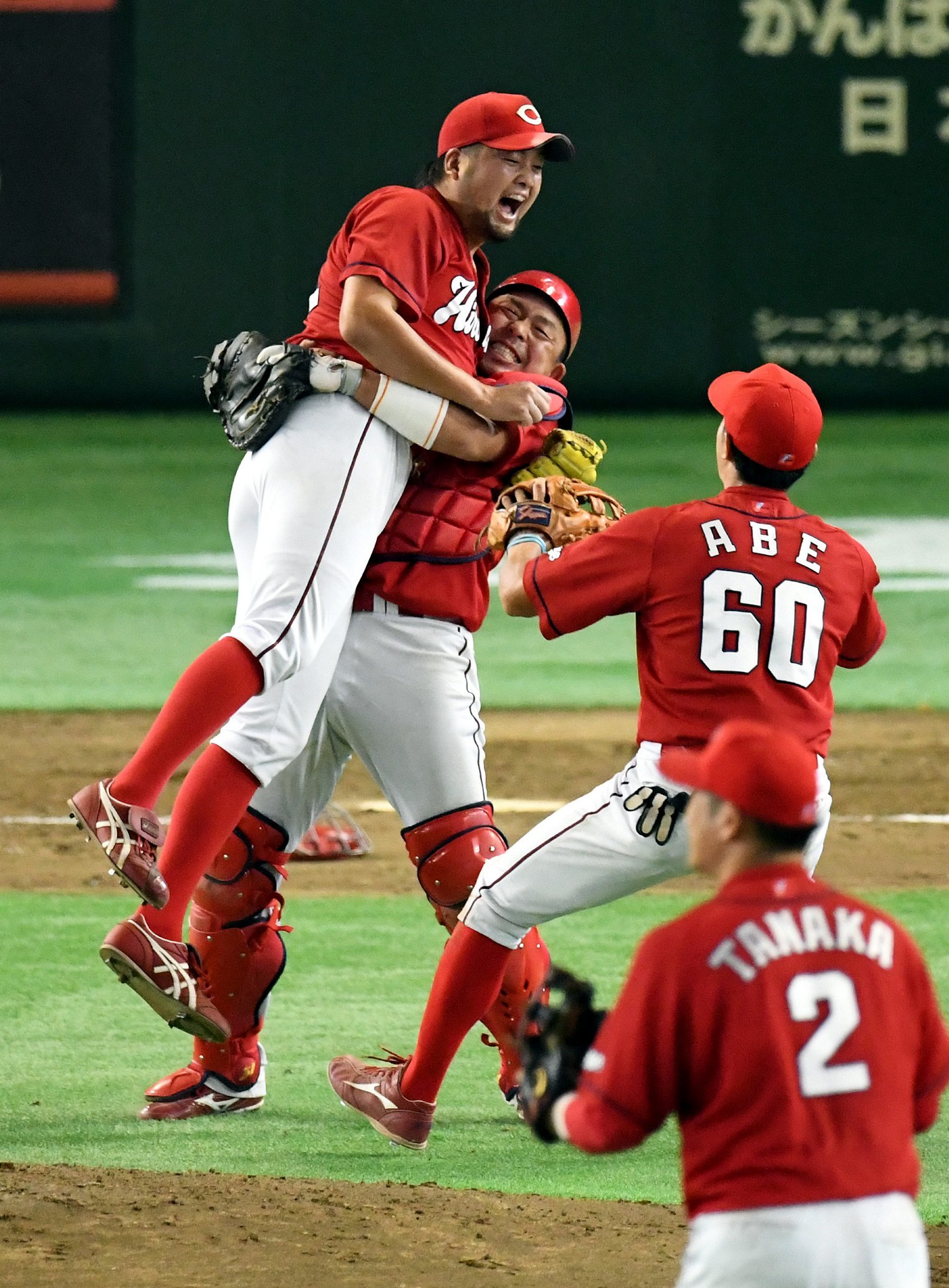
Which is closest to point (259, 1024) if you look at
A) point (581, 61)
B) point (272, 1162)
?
point (272, 1162)

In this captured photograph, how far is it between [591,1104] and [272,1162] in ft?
6.84

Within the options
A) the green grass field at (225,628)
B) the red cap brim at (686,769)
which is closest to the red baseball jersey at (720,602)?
the green grass field at (225,628)

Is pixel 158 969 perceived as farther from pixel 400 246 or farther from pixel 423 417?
pixel 400 246

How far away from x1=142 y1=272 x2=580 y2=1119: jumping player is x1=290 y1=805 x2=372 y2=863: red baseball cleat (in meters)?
2.39

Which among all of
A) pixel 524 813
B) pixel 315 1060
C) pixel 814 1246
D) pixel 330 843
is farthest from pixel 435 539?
pixel 524 813

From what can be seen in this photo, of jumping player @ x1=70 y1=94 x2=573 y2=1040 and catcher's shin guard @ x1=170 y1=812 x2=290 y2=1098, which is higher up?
jumping player @ x1=70 y1=94 x2=573 y2=1040

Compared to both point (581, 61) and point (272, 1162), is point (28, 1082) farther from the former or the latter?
point (581, 61)

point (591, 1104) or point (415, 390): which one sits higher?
point (415, 390)

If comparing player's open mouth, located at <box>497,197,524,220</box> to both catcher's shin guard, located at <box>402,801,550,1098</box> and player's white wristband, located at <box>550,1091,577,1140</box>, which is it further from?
player's white wristband, located at <box>550,1091,577,1140</box>

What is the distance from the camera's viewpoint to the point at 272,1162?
4.57m

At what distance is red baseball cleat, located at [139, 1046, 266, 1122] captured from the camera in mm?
4891

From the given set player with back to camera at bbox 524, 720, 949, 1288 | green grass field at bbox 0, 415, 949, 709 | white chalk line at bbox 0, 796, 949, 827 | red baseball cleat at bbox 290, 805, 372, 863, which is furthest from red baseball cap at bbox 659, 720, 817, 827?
green grass field at bbox 0, 415, 949, 709

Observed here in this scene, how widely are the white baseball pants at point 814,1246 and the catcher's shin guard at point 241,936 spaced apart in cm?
231

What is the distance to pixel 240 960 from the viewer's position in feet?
15.8
